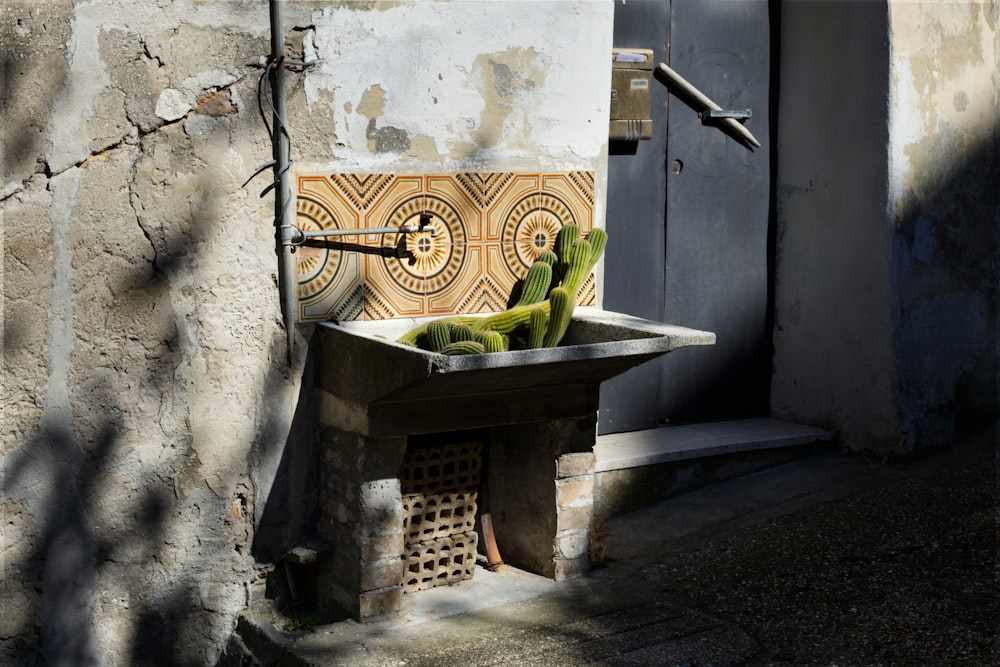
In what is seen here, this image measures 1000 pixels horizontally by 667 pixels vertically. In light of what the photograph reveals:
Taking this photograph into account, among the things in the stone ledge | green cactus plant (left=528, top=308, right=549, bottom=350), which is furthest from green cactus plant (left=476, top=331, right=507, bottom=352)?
the stone ledge

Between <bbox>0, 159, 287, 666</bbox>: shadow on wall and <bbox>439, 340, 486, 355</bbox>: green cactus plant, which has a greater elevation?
<bbox>439, 340, 486, 355</bbox>: green cactus plant

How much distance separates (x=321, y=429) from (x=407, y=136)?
1.06 m

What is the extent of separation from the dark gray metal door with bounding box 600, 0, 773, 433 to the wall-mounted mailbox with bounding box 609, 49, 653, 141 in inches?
3.5

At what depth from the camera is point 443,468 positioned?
420 centimetres

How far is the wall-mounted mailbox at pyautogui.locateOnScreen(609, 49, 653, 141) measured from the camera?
501 centimetres

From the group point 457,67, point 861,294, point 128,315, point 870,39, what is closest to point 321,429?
point 128,315

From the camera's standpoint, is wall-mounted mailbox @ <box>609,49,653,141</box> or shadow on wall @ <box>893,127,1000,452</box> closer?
wall-mounted mailbox @ <box>609,49,653,141</box>

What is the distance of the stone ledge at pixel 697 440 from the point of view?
4.89m

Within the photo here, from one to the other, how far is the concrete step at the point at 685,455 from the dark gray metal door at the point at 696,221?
15 cm

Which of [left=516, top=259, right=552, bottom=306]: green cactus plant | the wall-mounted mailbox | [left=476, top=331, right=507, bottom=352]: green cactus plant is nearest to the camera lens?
[left=476, top=331, right=507, bottom=352]: green cactus plant

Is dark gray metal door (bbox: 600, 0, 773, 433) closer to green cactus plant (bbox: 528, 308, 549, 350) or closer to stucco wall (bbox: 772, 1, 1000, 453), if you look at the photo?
stucco wall (bbox: 772, 1, 1000, 453)

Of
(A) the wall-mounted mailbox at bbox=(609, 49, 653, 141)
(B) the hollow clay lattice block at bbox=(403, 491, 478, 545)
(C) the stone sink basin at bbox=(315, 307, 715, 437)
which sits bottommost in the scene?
(B) the hollow clay lattice block at bbox=(403, 491, 478, 545)

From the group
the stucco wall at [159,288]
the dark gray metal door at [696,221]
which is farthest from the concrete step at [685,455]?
the stucco wall at [159,288]

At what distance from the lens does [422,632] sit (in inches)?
149
